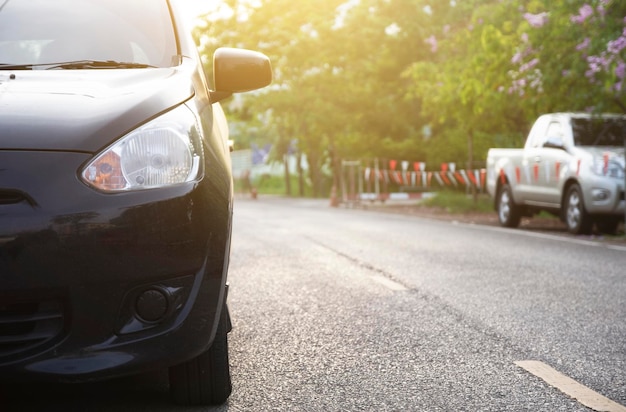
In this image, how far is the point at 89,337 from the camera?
9.64ft

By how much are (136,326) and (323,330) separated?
230cm

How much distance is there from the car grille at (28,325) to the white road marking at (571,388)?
1.95 metres

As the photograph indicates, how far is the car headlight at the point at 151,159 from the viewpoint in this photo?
298cm

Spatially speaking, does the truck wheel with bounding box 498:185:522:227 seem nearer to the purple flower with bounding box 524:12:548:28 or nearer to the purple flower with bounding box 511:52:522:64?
the purple flower with bounding box 511:52:522:64

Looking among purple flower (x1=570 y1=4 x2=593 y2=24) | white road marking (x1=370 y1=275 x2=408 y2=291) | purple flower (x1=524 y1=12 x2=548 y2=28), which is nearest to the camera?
white road marking (x1=370 y1=275 x2=408 y2=291)

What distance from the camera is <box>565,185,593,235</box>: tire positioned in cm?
1267

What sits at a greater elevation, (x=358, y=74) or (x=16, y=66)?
(x=358, y=74)

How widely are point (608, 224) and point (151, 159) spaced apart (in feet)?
37.3

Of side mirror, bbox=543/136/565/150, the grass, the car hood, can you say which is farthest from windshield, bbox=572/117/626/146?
the car hood

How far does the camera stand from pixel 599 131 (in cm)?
1363

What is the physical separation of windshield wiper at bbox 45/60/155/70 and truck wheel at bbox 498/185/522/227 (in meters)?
11.7

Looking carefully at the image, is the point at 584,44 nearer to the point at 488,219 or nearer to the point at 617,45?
the point at 617,45

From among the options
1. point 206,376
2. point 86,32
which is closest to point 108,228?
point 206,376

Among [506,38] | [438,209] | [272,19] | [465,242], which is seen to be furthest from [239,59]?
[272,19]
